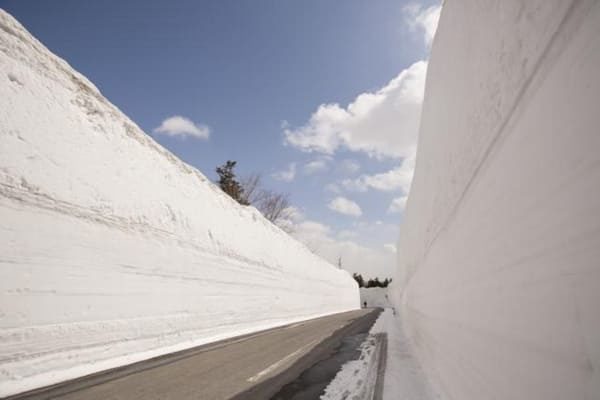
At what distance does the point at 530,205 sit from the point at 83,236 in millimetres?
5446

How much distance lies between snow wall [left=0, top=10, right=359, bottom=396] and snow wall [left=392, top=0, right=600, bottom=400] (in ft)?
14.4

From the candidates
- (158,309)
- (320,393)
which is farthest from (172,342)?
(320,393)

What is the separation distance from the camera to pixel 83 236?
14.9ft

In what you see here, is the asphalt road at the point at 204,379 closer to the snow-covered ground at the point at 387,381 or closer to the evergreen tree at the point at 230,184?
the snow-covered ground at the point at 387,381

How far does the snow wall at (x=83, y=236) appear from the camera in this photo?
3.59m

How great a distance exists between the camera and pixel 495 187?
70.9 inches

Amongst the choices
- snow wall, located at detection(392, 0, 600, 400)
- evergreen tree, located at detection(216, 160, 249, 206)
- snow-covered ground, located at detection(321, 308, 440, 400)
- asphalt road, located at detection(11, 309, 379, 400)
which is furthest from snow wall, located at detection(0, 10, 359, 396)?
evergreen tree, located at detection(216, 160, 249, 206)

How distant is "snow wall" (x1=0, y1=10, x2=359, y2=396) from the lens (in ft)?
11.8

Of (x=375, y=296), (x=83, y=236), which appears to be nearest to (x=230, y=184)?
(x=83, y=236)

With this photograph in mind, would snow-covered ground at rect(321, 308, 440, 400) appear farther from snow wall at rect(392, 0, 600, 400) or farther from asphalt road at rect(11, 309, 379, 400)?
snow wall at rect(392, 0, 600, 400)

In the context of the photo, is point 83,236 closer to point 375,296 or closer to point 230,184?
point 230,184

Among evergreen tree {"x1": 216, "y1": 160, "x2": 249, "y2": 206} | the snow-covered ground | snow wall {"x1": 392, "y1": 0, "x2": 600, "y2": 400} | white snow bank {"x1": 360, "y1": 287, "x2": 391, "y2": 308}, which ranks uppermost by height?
evergreen tree {"x1": 216, "y1": 160, "x2": 249, "y2": 206}

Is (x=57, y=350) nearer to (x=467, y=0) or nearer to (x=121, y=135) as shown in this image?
(x=121, y=135)

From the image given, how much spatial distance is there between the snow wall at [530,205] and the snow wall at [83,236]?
4404mm
